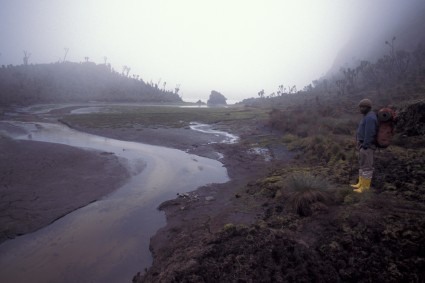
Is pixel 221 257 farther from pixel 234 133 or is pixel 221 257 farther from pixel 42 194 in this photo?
pixel 234 133

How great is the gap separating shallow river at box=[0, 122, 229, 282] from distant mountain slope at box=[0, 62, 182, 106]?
183 ft

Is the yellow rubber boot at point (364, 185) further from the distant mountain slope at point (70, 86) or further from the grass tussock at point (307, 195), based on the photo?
the distant mountain slope at point (70, 86)

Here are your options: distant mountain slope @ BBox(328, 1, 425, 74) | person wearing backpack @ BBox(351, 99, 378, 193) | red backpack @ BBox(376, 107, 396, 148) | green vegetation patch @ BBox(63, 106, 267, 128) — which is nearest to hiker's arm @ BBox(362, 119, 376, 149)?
person wearing backpack @ BBox(351, 99, 378, 193)

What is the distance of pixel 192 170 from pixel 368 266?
11.7 metres

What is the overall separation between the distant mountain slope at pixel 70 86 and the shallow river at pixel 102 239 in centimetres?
5572

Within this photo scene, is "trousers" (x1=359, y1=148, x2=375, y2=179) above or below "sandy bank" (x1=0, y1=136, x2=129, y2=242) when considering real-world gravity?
above

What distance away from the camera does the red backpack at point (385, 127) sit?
6.91 metres

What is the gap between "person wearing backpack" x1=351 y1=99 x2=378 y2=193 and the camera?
7242 mm

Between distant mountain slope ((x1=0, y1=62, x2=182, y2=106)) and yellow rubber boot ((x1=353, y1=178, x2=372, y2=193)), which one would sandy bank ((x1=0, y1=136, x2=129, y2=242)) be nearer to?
yellow rubber boot ((x1=353, y1=178, x2=372, y2=193))

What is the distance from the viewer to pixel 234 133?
30.3 m

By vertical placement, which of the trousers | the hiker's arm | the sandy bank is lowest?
the sandy bank

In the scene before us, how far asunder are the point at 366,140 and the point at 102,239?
25.1ft

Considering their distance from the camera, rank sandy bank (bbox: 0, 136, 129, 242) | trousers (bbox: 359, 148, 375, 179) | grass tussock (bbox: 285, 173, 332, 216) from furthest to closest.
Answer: sandy bank (bbox: 0, 136, 129, 242), trousers (bbox: 359, 148, 375, 179), grass tussock (bbox: 285, 173, 332, 216)

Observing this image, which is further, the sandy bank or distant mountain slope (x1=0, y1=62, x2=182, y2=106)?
distant mountain slope (x1=0, y1=62, x2=182, y2=106)
